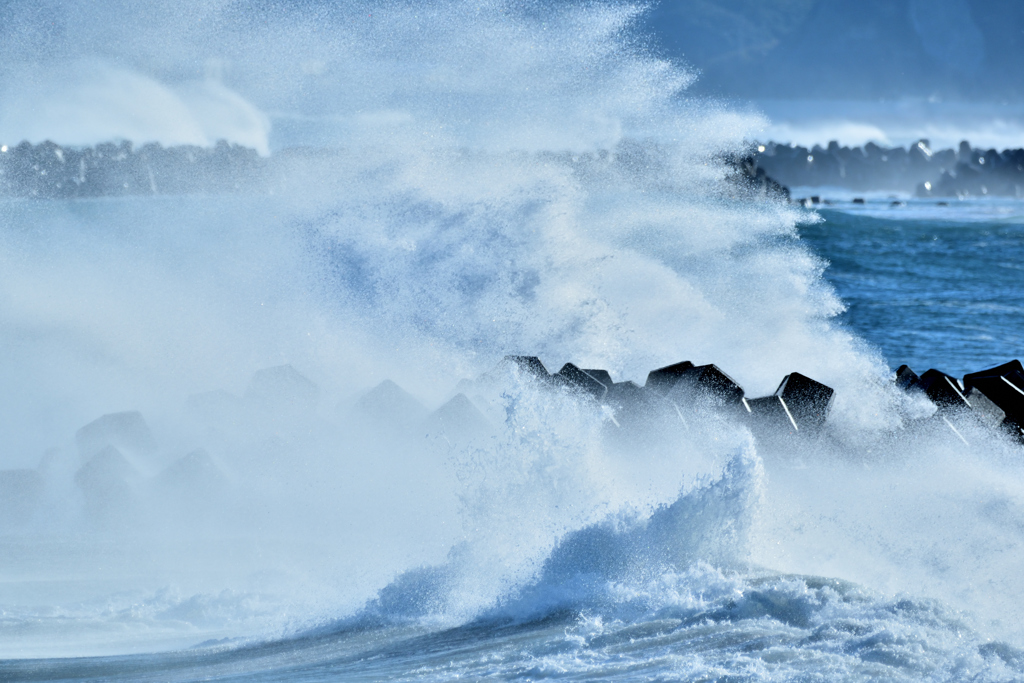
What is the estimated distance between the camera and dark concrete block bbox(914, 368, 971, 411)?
7344 mm

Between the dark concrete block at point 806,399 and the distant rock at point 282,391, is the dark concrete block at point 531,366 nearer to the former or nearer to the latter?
the distant rock at point 282,391

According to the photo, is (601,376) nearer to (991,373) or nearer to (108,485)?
(991,373)

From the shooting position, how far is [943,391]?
7.94 meters

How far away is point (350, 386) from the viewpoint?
9.59 metres

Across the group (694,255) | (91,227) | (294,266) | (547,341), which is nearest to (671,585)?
(547,341)

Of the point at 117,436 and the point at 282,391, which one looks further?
the point at 282,391

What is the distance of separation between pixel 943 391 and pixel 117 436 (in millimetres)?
6558

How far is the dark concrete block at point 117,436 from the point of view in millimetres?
8258

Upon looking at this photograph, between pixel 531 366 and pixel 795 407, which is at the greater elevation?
pixel 531 366

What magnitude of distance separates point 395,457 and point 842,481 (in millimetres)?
3247

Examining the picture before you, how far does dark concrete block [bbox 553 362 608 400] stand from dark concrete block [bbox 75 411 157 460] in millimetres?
3360

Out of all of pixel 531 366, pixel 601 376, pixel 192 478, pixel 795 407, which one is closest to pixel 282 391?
pixel 192 478

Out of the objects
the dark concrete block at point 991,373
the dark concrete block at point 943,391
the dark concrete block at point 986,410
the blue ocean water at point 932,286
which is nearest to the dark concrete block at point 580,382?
the dark concrete block at point 943,391

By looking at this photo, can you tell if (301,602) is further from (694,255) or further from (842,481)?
(694,255)
